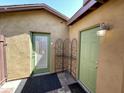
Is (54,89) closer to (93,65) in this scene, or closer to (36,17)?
(93,65)

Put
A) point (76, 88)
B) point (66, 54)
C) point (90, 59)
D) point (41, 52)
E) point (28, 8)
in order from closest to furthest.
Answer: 1. point (90, 59)
2. point (76, 88)
3. point (28, 8)
4. point (41, 52)
5. point (66, 54)

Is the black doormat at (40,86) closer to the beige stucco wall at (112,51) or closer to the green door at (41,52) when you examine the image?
the green door at (41,52)

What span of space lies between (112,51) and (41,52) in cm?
347

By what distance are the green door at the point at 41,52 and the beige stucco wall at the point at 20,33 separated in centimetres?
30

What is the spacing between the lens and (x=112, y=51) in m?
Result: 2.12

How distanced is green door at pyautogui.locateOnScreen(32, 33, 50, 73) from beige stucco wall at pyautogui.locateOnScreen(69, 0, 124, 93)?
2878 millimetres

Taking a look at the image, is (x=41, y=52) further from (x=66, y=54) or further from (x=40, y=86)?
(x=40, y=86)

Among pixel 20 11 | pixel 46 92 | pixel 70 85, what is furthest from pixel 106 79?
pixel 20 11

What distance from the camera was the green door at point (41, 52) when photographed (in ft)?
15.1

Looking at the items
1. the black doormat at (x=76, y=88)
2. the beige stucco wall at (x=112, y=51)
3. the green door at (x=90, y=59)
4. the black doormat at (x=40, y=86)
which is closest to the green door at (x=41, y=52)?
the black doormat at (x=40, y=86)

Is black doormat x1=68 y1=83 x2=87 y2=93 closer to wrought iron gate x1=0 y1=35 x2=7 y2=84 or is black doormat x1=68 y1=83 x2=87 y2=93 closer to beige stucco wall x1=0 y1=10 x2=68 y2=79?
beige stucco wall x1=0 y1=10 x2=68 y2=79

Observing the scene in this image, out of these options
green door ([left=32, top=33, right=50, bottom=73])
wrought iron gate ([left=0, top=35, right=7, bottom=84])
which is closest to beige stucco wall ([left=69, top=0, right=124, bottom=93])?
green door ([left=32, top=33, right=50, bottom=73])

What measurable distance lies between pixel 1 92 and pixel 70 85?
2.44 m

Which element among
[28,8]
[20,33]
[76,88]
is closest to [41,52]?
[20,33]
